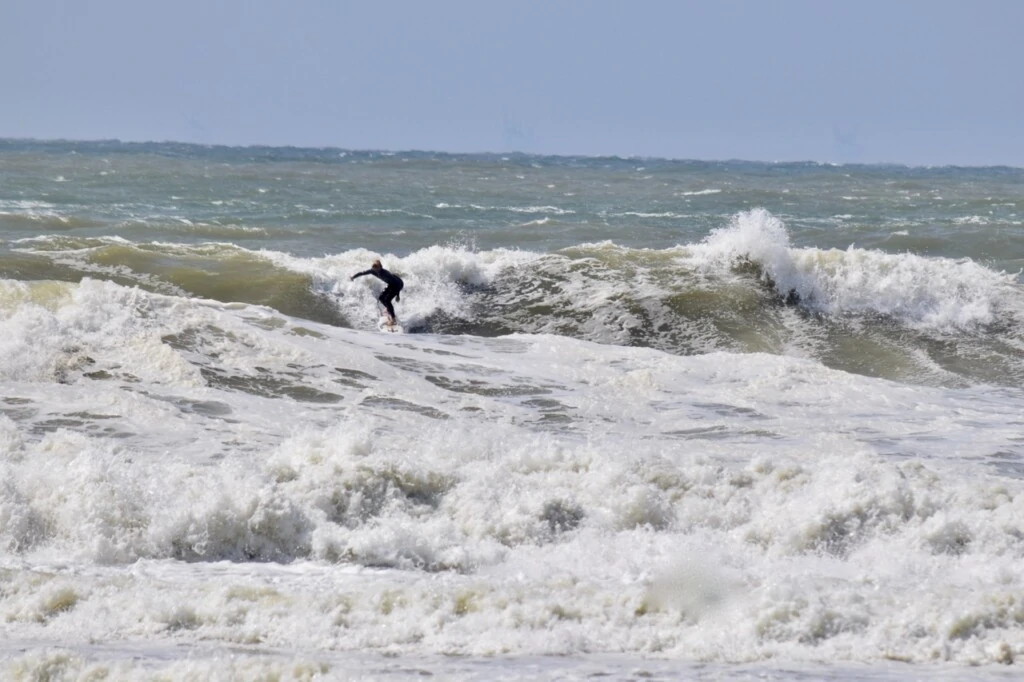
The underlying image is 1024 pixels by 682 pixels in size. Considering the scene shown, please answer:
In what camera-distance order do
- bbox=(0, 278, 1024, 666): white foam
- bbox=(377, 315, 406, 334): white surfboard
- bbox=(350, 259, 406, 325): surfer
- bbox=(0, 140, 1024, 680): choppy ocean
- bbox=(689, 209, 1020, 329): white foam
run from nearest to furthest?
1. bbox=(0, 140, 1024, 680): choppy ocean
2. bbox=(0, 278, 1024, 666): white foam
3. bbox=(377, 315, 406, 334): white surfboard
4. bbox=(350, 259, 406, 325): surfer
5. bbox=(689, 209, 1020, 329): white foam

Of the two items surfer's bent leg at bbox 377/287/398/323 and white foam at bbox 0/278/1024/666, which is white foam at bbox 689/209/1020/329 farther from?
surfer's bent leg at bbox 377/287/398/323

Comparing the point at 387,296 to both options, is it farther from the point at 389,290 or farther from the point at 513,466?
the point at 513,466

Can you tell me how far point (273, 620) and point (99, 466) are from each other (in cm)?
246

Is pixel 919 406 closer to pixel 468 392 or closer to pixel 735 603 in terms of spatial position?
pixel 468 392

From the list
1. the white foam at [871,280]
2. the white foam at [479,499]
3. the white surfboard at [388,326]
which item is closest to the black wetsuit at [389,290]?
the white surfboard at [388,326]

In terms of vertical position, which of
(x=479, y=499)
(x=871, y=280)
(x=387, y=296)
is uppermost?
(x=871, y=280)

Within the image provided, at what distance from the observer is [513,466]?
8109mm

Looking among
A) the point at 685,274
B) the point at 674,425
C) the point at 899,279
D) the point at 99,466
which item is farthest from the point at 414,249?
the point at 99,466

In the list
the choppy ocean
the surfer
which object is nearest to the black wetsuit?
the surfer

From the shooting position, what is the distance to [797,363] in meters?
12.1

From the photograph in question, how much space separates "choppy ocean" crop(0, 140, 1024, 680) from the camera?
17.9 feet

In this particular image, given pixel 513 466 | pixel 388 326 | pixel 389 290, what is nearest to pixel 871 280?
pixel 389 290

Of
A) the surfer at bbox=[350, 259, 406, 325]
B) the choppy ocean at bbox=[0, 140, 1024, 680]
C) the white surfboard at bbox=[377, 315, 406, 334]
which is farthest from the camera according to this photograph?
the surfer at bbox=[350, 259, 406, 325]

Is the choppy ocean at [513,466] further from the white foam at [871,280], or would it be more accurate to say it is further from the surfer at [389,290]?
the surfer at [389,290]
